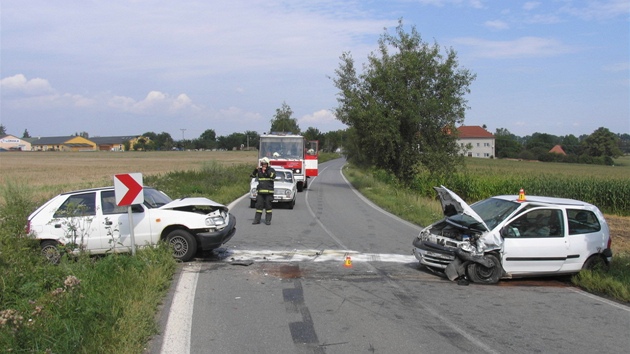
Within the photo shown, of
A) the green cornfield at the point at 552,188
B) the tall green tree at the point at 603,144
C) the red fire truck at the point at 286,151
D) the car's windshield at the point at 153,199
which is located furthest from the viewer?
the tall green tree at the point at 603,144

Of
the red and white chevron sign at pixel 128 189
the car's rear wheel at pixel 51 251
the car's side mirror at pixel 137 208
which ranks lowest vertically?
the car's rear wheel at pixel 51 251

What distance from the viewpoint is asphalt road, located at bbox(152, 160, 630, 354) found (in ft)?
18.8

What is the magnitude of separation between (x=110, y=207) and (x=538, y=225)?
297 inches

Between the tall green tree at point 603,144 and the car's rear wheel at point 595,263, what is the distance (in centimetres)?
9006

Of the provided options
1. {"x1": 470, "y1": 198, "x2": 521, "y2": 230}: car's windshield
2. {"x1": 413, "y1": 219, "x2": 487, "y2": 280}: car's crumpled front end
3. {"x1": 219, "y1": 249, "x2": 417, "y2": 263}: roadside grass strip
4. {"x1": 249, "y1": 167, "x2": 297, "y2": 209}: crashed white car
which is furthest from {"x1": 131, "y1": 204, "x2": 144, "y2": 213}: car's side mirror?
{"x1": 249, "y1": 167, "x2": 297, "y2": 209}: crashed white car

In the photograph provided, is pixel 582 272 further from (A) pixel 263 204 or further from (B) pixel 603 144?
(B) pixel 603 144

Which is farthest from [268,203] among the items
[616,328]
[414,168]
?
[414,168]

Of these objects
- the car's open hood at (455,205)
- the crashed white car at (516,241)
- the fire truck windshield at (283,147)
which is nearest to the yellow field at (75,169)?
the fire truck windshield at (283,147)

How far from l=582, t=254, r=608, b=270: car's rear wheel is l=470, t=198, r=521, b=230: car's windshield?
4.97ft

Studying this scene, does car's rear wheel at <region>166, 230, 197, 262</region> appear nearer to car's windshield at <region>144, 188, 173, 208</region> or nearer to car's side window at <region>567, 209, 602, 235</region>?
car's windshield at <region>144, 188, 173, 208</region>

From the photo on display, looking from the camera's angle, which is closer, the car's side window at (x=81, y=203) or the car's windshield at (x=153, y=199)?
the car's side window at (x=81, y=203)

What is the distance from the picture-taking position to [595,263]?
9.38 metres

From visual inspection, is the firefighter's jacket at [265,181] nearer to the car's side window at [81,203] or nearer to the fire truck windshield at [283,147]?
the car's side window at [81,203]

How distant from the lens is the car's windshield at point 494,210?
364 inches
